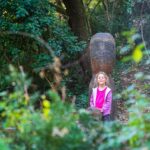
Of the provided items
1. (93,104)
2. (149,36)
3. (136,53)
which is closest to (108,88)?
(93,104)

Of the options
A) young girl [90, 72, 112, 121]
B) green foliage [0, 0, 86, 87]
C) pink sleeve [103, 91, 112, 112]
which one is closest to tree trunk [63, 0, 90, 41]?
green foliage [0, 0, 86, 87]

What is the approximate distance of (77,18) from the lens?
13.0 m

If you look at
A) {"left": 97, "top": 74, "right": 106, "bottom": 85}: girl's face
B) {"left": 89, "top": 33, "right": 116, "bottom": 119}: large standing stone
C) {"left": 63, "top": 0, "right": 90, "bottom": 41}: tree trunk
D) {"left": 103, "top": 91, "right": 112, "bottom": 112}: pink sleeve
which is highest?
{"left": 63, "top": 0, "right": 90, "bottom": 41}: tree trunk

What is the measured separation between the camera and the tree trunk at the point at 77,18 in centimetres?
1283

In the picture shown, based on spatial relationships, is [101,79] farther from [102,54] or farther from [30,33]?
[30,33]

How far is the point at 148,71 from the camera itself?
14.8 meters

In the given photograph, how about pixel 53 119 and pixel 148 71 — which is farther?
pixel 148 71

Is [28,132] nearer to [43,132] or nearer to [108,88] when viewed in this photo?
[43,132]

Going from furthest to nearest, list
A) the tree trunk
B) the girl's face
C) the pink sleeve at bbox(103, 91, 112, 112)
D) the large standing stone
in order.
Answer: the tree trunk
the large standing stone
the girl's face
the pink sleeve at bbox(103, 91, 112, 112)

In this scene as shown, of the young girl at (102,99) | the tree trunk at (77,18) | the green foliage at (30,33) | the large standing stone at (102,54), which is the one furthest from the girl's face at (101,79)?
the tree trunk at (77,18)

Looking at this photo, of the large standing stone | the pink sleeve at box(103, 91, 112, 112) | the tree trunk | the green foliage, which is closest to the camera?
the pink sleeve at box(103, 91, 112, 112)

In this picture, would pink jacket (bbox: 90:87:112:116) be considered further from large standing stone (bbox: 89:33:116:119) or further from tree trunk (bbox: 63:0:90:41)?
tree trunk (bbox: 63:0:90:41)

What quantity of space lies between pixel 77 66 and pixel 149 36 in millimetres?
3965

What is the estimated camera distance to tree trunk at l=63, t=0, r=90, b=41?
42.1 feet
